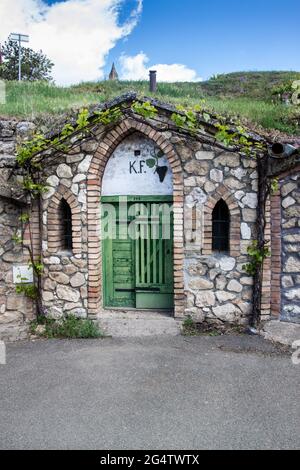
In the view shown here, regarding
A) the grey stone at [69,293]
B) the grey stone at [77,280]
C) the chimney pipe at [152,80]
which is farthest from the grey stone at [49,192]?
the chimney pipe at [152,80]

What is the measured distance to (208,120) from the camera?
6.16 meters

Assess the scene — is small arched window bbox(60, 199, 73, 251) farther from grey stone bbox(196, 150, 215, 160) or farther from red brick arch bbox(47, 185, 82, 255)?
grey stone bbox(196, 150, 215, 160)

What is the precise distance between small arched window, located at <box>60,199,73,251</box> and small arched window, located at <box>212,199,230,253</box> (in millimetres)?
2590

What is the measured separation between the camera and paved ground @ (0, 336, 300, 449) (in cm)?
371

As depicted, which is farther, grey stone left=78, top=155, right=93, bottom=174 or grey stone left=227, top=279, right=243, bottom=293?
grey stone left=78, top=155, right=93, bottom=174

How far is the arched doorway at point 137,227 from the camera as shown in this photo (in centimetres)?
682

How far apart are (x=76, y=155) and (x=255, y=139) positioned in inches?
118

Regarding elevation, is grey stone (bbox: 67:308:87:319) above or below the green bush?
above

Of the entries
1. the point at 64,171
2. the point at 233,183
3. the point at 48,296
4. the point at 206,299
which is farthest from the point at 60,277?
the point at 233,183

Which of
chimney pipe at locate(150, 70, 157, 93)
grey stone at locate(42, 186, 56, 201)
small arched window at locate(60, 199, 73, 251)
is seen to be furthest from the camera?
chimney pipe at locate(150, 70, 157, 93)

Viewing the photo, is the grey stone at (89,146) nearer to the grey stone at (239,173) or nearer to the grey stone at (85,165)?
the grey stone at (85,165)

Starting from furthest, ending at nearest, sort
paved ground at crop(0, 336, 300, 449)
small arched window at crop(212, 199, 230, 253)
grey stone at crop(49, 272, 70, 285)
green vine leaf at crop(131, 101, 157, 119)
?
grey stone at crop(49, 272, 70, 285) → small arched window at crop(212, 199, 230, 253) → green vine leaf at crop(131, 101, 157, 119) → paved ground at crop(0, 336, 300, 449)

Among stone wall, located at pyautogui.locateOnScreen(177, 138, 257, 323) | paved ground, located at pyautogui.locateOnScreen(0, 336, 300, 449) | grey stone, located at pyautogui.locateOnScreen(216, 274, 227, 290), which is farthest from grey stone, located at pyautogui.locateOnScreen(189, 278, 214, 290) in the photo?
paved ground, located at pyautogui.locateOnScreen(0, 336, 300, 449)

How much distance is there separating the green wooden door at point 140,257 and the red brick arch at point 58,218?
571 millimetres
